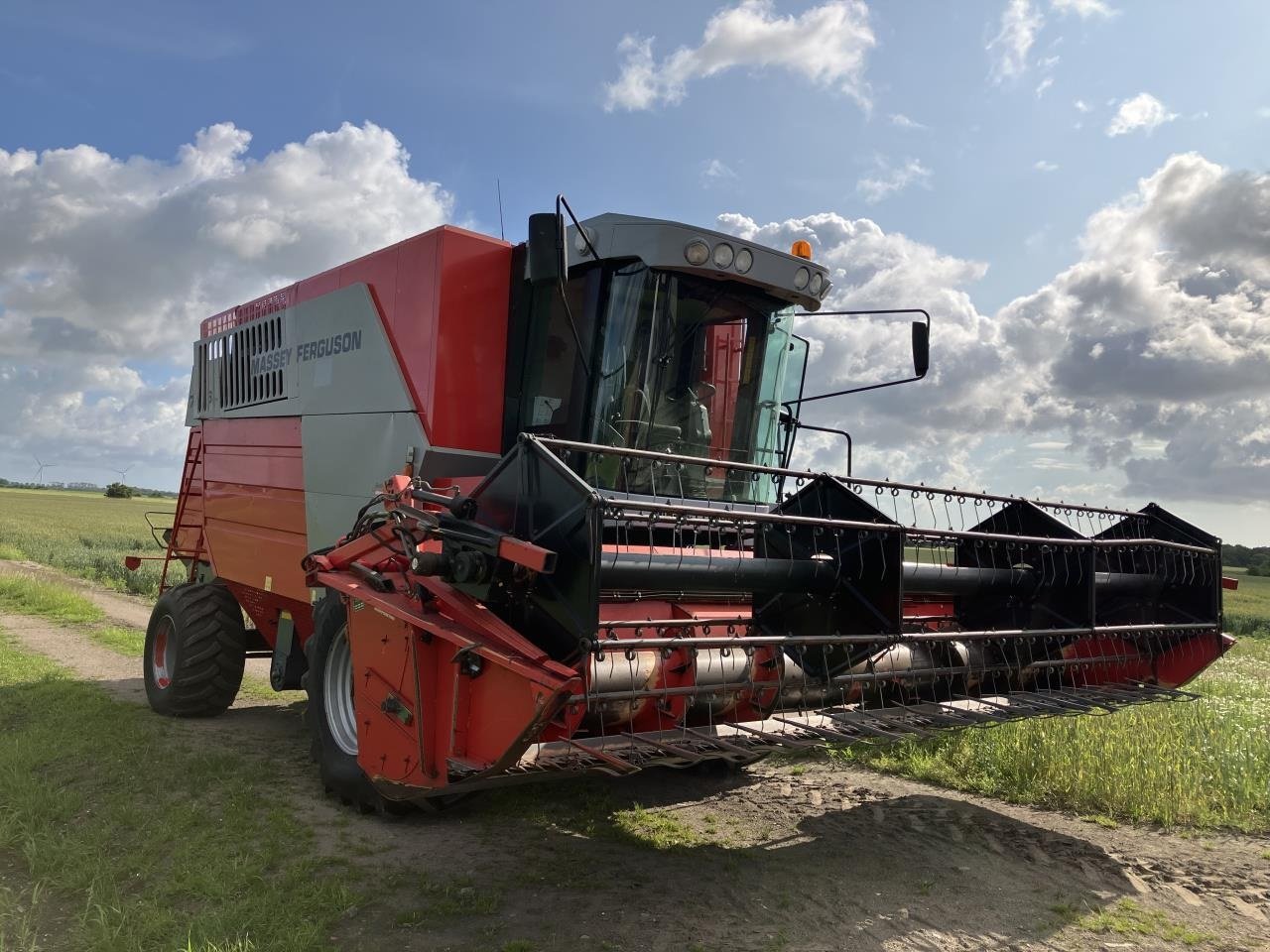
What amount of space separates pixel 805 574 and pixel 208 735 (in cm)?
455

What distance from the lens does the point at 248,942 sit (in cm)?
315

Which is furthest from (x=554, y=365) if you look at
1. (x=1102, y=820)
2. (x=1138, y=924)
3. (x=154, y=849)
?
(x=1102, y=820)

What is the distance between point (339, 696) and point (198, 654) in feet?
8.71

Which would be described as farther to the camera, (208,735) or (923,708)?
(208,735)

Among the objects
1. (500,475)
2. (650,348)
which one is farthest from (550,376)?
(500,475)

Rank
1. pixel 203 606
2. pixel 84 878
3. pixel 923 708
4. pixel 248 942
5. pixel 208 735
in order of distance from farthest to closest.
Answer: pixel 203 606 → pixel 208 735 → pixel 923 708 → pixel 84 878 → pixel 248 942

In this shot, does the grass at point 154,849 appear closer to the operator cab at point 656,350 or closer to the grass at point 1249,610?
the operator cab at point 656,350

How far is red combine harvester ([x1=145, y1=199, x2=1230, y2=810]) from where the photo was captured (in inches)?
134

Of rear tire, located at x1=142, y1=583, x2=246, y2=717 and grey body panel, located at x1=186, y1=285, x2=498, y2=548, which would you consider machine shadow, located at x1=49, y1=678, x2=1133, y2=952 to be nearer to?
rear tire, located at x1=142, y1=583, x2=246, y2=717

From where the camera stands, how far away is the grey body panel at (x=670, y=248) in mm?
4730

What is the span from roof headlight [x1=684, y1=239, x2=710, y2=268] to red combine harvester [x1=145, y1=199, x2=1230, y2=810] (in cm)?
2

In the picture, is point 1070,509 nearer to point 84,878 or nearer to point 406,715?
point 406,715

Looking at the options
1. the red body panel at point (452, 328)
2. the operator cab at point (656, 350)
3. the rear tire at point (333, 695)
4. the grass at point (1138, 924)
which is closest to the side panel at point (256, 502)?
the rear tire at point (333, 695)

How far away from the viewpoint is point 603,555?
11.4 ft
